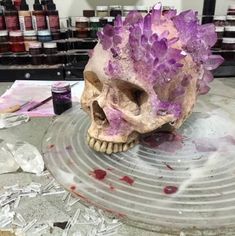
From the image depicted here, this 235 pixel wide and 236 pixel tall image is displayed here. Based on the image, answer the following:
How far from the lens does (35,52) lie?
843 millimetres

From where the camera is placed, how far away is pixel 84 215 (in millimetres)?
377

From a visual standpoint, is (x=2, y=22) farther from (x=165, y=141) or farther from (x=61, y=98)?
(x=165, y=141)

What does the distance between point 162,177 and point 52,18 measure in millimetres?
595

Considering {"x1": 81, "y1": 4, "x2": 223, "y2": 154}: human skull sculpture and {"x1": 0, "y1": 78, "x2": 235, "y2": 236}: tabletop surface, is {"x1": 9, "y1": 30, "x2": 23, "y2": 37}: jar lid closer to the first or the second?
{"x1": 0, "y1": 78, "x2": 235, "y2": 236}: tabletop surface

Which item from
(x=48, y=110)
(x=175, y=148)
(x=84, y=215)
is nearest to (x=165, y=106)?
(x=175, y=148)

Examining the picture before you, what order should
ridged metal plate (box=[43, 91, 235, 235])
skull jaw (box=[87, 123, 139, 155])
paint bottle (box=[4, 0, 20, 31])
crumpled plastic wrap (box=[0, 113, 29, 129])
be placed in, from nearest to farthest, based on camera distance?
ridged metal plate (box=[43, 91, 235, 235])
skull jaw (box=[87, 123, 139, 155])
crumpled plastic wrap (box=[0, 113, 29, 129])
paint bottle (box=[4, 0, 20, 31])

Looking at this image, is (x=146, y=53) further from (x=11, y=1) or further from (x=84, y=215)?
(x=11, y=1)

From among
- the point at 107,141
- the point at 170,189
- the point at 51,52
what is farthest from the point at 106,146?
the point at 51,52

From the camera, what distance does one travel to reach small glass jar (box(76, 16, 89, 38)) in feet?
2.79

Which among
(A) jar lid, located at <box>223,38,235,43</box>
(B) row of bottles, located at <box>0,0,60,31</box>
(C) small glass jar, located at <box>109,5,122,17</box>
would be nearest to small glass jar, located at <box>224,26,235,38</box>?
(A) jar lid, located at <box>223,38,235,43</box>

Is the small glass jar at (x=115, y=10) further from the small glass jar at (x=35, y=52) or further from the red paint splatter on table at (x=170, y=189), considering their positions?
the red paint splatter on table at (x=170, y=189)

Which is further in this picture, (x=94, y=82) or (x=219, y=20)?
(x=219, y=20)

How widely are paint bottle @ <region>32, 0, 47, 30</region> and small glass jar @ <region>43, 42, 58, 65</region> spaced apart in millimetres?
51

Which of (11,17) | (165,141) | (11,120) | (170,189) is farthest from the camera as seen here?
(11,17)
